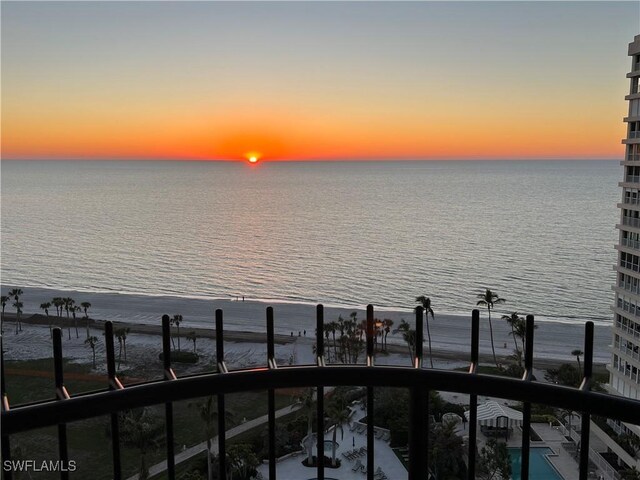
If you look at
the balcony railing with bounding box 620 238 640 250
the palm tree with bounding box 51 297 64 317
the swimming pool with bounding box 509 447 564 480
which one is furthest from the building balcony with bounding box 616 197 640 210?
the palm tree with bounding box 51 297 64 317

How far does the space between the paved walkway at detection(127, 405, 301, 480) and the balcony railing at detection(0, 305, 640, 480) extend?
2111cm

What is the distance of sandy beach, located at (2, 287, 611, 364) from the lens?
46125 mm

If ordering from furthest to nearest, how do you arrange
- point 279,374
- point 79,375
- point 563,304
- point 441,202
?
point 441,202, point 563,304, point 79,375, point 279,374

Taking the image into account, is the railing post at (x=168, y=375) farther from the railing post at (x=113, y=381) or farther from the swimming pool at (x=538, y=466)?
the swimming pool at (x=538, y=466)

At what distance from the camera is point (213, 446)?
2550 centimetres

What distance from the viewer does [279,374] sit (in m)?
2.58

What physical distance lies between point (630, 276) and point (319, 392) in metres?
32.7

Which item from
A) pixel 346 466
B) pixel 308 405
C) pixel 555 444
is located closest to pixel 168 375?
pixel 346 466

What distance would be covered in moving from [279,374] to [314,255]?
276ft

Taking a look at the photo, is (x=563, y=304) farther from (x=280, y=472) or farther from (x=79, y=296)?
(x=79, y=296)

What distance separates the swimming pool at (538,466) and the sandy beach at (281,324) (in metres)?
17.0

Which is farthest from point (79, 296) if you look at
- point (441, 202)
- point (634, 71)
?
point (441, 202)

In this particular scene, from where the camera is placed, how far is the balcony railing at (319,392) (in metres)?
2.24

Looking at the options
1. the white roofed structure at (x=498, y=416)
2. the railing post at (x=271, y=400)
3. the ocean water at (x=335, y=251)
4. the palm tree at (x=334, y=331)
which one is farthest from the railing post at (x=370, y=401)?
the ocean water at (x=335, y=251)
